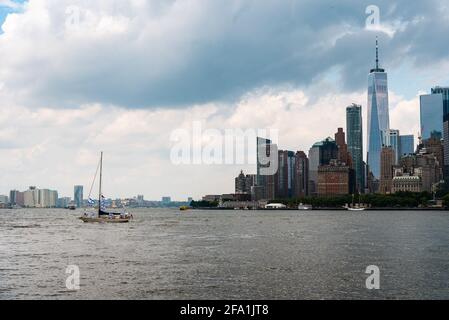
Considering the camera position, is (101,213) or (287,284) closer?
(287,284)

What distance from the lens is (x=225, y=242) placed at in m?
89.2

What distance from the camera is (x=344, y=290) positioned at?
44.0 m

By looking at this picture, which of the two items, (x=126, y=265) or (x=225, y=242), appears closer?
(x=126, y=265)

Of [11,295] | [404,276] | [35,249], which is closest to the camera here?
[11,295]

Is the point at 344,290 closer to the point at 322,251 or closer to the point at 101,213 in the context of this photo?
the point at 322,251

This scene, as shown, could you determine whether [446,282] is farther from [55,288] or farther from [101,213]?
[101,213]
